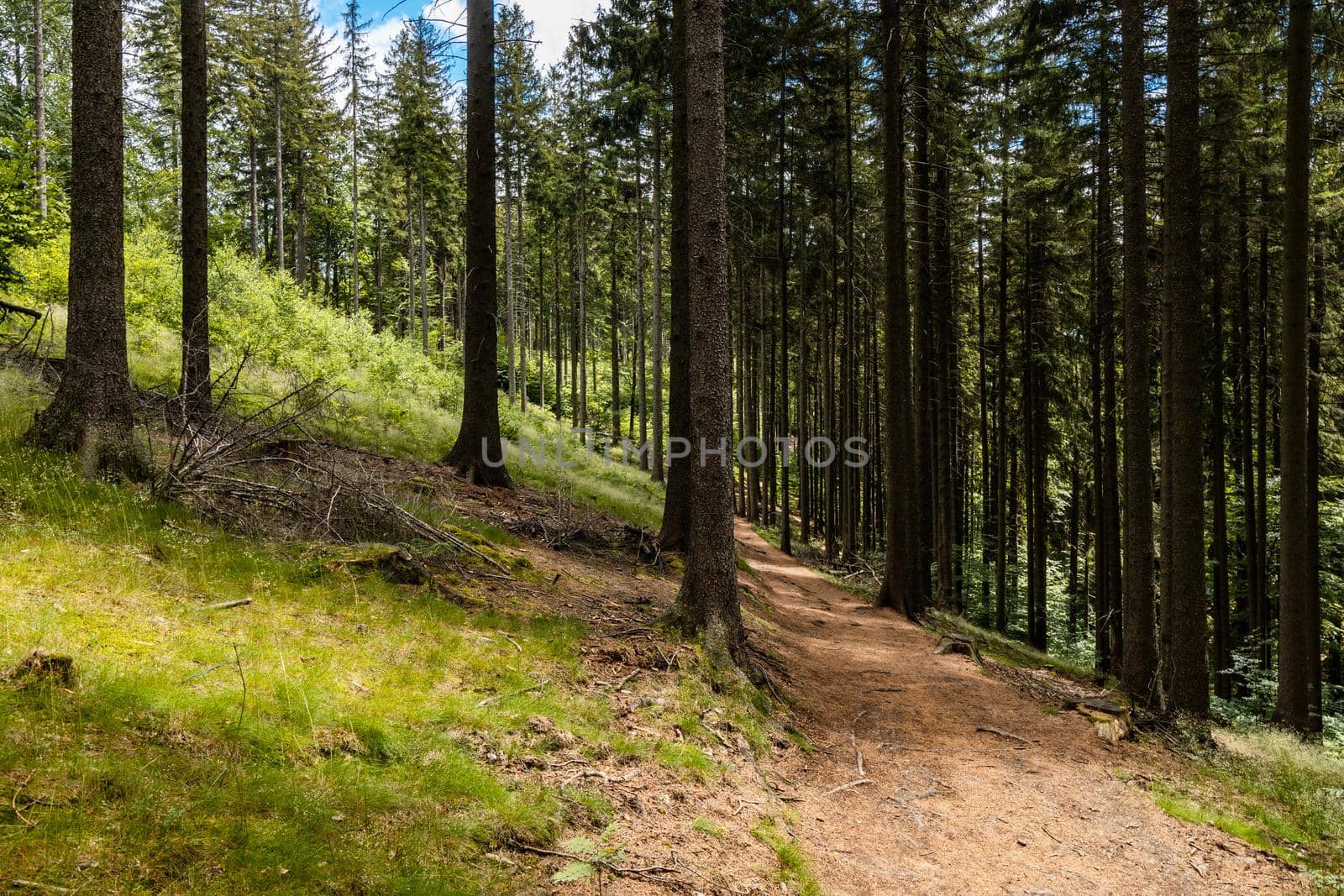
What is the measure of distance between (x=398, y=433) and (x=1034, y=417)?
1777 cm

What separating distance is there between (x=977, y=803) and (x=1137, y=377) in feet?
23.0

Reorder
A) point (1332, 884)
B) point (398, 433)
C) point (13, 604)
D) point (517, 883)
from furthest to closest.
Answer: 1. point (398, 433)
2. point (1332, 884)
3. point (13, 604)
4. point (517, 883)

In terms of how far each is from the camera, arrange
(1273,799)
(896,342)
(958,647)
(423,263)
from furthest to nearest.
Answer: (423,263), (896,342), (958,647), (1273,799)

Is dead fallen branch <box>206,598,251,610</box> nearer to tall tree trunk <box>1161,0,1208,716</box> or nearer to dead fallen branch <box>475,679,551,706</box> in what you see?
dead fallen branch <box>475,679,551,706</box>

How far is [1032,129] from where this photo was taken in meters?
14.9

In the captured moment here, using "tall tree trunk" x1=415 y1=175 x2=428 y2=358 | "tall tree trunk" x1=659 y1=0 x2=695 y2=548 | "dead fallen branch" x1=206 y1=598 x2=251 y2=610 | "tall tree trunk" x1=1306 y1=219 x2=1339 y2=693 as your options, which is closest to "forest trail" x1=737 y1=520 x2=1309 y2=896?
"tall tree trunk" x1=659 y1=0 x2=695 y2=548

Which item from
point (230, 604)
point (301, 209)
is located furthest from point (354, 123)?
point (230, 604)

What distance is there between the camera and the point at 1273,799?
629 cm

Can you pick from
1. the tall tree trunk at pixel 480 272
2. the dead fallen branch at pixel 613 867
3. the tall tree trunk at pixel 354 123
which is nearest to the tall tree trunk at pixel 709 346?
the dead fallen branch at pixel 613 867

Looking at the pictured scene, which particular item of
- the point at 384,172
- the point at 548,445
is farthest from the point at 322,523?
the point at 384,172

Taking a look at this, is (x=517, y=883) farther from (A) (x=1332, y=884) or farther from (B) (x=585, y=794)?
(A) (x=1332, y=884)

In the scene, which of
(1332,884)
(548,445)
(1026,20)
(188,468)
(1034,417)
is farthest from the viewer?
(548,445)

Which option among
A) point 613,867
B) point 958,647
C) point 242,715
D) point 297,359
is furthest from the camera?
point 297,359

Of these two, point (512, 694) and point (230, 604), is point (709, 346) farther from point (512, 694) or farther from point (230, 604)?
point (230, 604)
